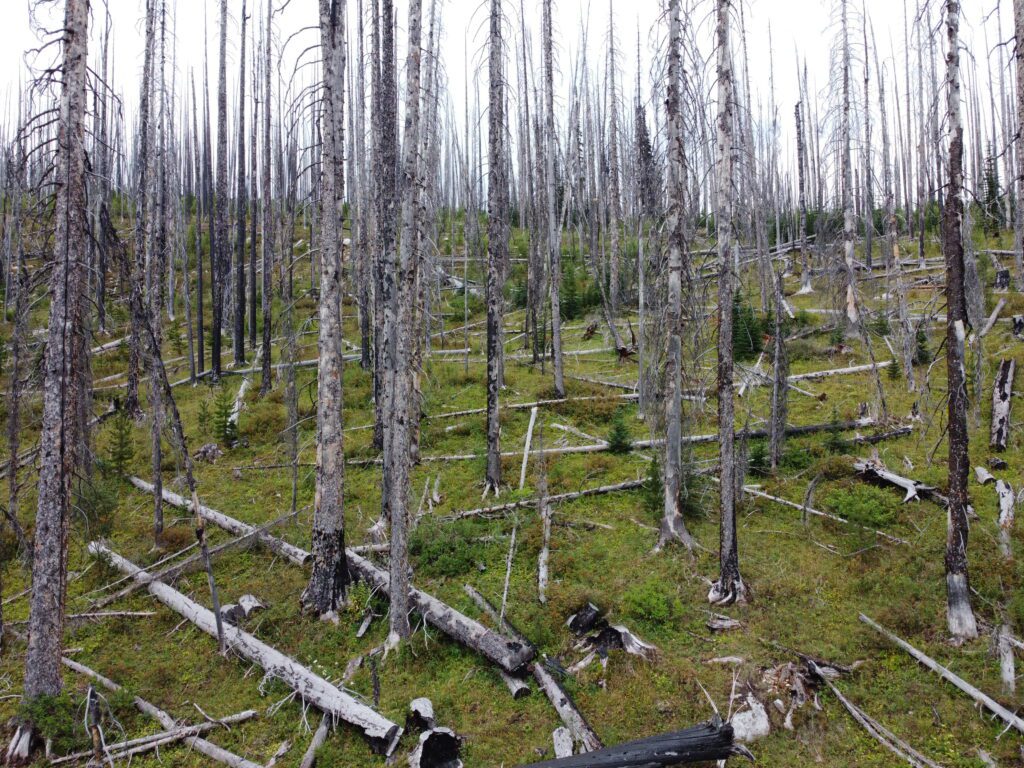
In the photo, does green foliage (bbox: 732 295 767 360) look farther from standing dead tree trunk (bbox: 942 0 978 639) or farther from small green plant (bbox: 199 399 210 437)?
small green plant (bbox: 199 399 210 437)

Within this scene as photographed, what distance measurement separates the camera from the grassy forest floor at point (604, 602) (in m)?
6.41

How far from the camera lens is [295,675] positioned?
281 inches

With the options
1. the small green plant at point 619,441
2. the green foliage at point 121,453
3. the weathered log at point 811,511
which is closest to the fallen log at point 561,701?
the weathered log at point 811,511

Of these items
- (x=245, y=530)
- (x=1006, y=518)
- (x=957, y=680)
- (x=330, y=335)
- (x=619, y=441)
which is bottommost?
(x=957, y=680)

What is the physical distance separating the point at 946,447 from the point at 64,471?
14.5 metres

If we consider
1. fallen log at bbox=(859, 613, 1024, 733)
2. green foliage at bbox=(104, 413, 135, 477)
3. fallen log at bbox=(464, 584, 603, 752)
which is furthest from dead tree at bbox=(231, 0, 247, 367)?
fallen log at bbox=(859, 613, 1024, 733)

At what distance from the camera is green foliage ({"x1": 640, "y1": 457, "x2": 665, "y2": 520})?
10.6 meters

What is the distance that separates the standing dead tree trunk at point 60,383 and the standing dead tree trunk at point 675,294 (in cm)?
739

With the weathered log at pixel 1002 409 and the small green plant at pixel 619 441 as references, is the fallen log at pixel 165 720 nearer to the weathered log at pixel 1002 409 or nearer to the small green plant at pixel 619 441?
the small green plant at pixel 619 441

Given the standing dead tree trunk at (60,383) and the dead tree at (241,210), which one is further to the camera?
the dead tree at (241,210)

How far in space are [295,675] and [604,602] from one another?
404cm

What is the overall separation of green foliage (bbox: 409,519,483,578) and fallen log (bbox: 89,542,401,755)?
2484mm

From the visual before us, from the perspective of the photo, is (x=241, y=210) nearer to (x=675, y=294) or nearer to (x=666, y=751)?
(x=675, y=294)

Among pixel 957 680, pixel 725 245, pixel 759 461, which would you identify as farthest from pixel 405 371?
pixel 759 461
